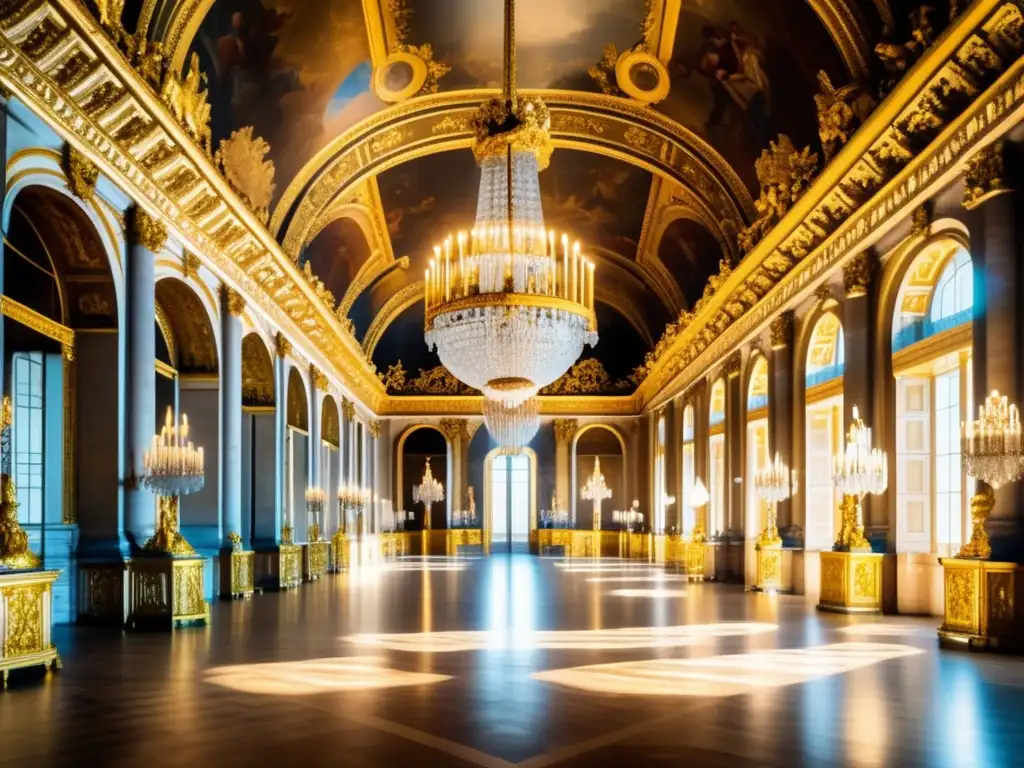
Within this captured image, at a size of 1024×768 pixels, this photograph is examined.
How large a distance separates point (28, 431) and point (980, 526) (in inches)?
393

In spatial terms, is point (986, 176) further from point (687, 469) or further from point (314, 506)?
point (687, 469)

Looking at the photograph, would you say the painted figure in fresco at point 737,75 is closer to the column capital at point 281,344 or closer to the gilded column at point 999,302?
the gilded column at point 999,302

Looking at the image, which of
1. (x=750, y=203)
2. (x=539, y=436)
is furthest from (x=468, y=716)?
(x=539, y=436)

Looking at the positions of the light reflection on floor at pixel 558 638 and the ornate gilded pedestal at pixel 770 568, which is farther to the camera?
the ornate gilded pedestal at pixel 770 568

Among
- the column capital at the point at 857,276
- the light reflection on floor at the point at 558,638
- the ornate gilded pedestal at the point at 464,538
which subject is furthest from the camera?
the ornate gilded pedestal at the point at 464,538

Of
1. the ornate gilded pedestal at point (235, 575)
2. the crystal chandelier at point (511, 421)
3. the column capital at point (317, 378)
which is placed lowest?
the ornate gilded pedestal at point (235, 575)

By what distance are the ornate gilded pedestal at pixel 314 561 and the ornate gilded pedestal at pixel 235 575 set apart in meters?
4.19

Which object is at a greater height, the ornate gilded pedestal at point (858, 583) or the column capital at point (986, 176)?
the column capital at point (986, 176)

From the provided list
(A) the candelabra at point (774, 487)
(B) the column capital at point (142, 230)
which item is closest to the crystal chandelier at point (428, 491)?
(A) the candelabra at point (774, 487)

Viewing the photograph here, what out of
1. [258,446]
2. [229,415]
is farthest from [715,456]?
[229,415]

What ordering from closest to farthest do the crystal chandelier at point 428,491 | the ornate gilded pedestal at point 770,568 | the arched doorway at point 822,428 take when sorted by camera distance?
the arched doorway at point 822,428
the ornate gilded pedestal at point 770,568
the crystal chandelier at point 428,491

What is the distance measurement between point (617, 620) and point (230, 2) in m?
9.29

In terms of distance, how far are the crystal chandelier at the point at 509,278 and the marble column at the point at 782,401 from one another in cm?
552

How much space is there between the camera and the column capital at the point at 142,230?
11258 mm
